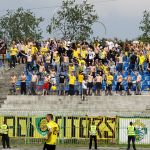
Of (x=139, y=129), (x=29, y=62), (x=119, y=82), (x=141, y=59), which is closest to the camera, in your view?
(x=139, y=129)

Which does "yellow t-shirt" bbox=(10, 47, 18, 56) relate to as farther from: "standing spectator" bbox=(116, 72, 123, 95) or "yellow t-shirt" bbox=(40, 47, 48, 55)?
"standing spectator" bbox=(116, 72, 123, 95)

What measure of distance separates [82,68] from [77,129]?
634 cm

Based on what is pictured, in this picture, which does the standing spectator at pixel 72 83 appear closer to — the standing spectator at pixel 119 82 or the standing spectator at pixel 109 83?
the standing spectator at pixel 109 83

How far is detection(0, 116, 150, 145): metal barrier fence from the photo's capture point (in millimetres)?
34094

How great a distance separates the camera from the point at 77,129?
3478 cm

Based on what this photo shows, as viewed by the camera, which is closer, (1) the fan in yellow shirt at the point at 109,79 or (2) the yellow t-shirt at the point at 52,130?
(2) the yellow t-shirt at the point at 52,130

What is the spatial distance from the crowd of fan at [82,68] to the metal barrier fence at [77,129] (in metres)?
3.96

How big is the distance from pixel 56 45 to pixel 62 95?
5261 mm

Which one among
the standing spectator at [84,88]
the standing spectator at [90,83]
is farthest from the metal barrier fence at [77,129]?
the standing spectator at [90,83]

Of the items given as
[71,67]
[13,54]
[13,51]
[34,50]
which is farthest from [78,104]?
[13,54]

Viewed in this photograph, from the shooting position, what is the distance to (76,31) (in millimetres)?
63438

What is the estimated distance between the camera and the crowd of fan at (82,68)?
126 feet

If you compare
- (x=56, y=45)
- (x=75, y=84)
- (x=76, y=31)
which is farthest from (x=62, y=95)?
(x=76, y=31)

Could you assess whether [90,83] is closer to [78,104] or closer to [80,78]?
[80,78]
